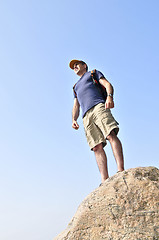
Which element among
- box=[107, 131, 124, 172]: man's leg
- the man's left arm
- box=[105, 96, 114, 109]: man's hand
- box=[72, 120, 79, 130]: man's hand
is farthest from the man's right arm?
Result: box=[107, 131, 124, 172]: man's leg

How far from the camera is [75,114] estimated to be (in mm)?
5672

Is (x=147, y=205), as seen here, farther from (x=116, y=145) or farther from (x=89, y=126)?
(x=89, y=126)

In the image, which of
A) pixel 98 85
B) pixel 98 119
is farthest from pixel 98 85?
pixel 98 119

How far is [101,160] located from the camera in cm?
473

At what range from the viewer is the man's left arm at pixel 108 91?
4691 millimetres

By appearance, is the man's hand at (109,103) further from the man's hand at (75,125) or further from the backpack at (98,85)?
the man's hand at (75,125)

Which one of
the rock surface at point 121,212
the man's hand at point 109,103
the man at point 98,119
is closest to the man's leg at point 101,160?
the man at point 98,119

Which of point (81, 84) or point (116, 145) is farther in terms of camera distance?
point (81, 84)

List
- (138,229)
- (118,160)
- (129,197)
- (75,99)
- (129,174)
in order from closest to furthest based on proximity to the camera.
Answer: (138,229)
(129,197)
(129,174)
(118,160)
(75,99)

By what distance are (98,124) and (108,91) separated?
653mm

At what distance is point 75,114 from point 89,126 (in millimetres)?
785

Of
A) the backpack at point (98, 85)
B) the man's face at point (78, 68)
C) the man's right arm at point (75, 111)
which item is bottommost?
the man's right arm at point (75, 111)

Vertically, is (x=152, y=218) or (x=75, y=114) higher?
(x=75, y=114)

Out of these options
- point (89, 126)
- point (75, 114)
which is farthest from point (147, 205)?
point (75, 114)
